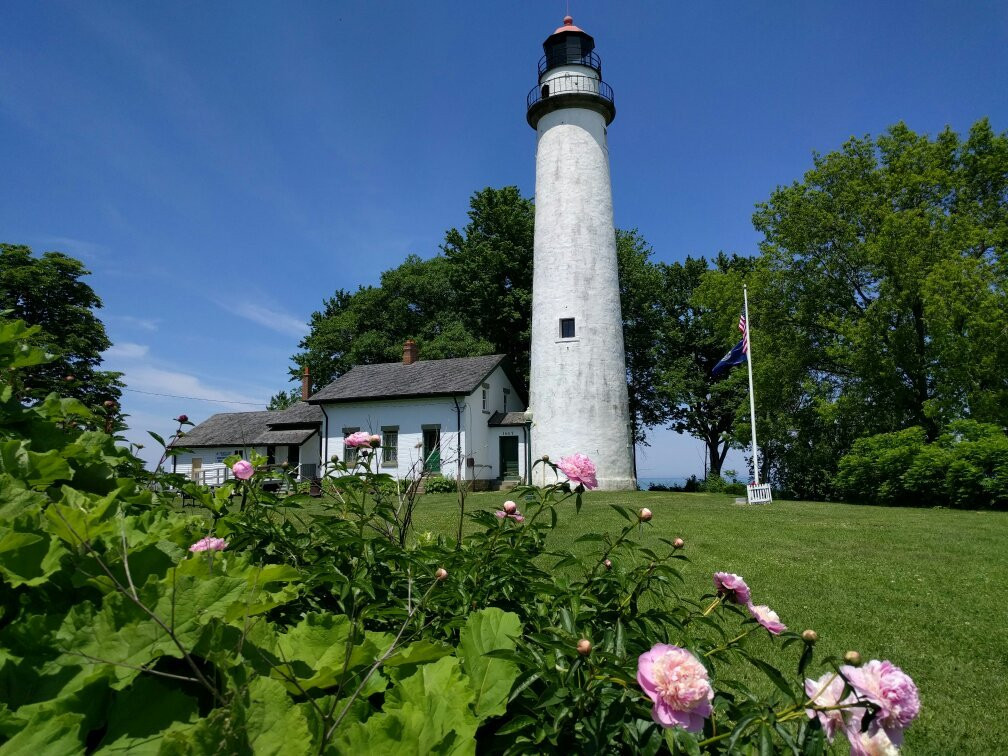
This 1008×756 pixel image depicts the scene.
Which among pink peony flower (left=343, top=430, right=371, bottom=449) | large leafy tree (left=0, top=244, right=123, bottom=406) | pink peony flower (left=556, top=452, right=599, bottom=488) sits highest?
large leafy tree (left=0, top=244, right=123, bottom=406)

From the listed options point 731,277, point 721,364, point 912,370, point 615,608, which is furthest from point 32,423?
point 731,277

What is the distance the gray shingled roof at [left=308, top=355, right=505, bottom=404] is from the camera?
25311 mm

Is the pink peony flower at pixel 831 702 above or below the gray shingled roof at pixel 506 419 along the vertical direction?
below

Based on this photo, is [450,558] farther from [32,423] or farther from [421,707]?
[32,423]

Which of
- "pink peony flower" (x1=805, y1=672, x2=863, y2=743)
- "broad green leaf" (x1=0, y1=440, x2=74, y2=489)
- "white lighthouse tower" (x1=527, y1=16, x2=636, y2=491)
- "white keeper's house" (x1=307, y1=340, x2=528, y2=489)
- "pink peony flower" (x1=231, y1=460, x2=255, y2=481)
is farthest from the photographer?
"white keeper's house" (x1=307, y1=340, x2=528, y2=489)

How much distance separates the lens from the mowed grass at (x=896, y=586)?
4.03 metres

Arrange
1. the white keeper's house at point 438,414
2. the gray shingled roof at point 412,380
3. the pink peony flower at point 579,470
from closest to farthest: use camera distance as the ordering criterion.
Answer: the pink peony flower at point 579,470, the white keeper's house at point 438,414, the gray shingled roof at point 412,380

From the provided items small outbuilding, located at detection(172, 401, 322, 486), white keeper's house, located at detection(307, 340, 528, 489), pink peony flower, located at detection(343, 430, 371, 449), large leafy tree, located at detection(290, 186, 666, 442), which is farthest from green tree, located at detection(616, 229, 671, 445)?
pink peony flower, located at detection(343, 430, 371, 449)

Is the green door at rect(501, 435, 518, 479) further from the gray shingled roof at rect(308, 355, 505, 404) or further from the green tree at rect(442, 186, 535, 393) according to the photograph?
the green tree at rect(442, 186, 535, 393)

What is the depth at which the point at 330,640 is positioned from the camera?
126 cm

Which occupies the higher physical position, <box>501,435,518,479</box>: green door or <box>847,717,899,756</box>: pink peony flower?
<box>501,435,518,479</box>: green door

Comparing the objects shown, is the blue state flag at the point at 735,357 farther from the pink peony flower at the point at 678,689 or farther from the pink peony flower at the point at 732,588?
the pink peony flower at the point at 678,689

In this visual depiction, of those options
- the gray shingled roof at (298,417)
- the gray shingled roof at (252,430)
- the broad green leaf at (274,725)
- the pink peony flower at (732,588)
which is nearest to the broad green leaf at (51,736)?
the broad green leaf at (274,725)

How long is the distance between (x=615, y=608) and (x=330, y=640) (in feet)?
3.09
